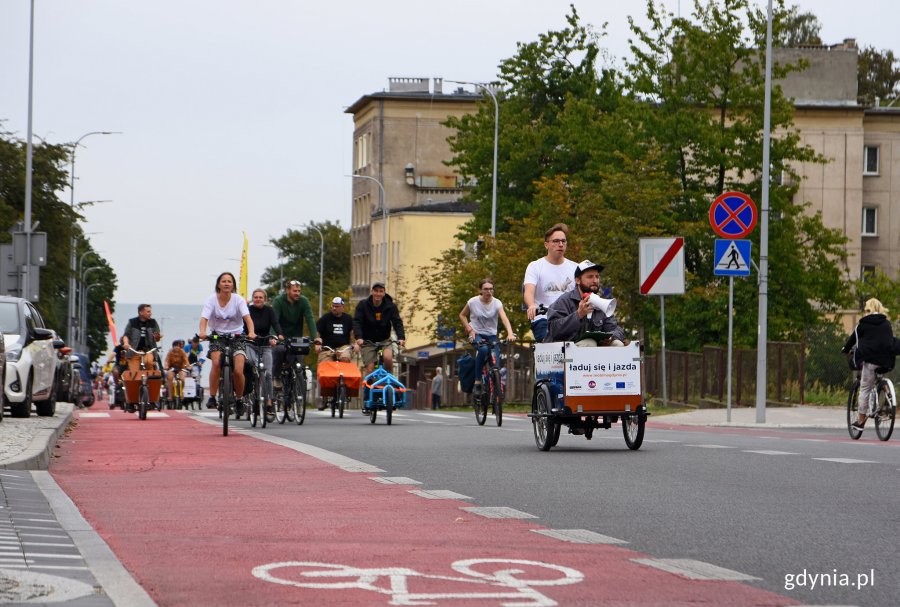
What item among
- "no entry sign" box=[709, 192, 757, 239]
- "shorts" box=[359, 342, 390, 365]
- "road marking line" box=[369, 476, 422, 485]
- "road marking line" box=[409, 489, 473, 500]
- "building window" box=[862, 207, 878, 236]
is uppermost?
"building window" box=[862, 207, 878, 236]

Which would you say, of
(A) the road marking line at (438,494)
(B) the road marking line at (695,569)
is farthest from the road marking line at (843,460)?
(B) the road marking line at (695,569)

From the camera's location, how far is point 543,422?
16125 mm

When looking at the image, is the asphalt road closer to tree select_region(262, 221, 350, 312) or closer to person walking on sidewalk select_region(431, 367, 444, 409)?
person walking on sidewalk select_region(431, 367, 444, 409)

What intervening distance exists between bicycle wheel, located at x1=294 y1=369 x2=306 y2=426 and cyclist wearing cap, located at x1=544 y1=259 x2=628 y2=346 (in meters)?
8.09

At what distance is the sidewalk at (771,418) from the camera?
26.8m

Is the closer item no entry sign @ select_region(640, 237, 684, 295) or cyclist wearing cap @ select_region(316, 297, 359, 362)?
cyclist wearing cap @ select_region(316, 297, 359, 362)

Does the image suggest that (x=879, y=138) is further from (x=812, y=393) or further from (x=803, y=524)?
(x=803, y=524)

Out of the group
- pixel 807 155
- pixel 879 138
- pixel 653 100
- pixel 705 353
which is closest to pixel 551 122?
pixel 653 100

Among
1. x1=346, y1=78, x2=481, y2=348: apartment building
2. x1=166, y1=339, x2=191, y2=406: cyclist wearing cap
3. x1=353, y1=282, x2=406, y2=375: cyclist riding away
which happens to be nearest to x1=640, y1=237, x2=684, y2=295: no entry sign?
x1=353, y1=282, x2=406, y2=375: cyclist riding away

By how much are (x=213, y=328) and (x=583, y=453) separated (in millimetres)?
6235

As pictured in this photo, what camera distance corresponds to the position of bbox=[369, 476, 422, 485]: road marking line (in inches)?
491

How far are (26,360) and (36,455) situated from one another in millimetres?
9322

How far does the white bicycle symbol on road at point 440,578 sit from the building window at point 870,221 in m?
75.9

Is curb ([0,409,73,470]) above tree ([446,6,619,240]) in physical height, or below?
below
